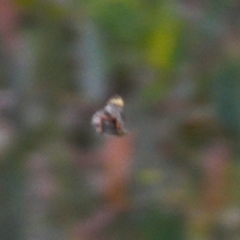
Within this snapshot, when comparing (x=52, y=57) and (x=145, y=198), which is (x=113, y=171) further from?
(x=52, y=57)

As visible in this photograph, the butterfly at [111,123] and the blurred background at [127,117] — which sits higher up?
the blurred background at [127,117]

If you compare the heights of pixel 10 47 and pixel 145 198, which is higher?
pixel 10 47

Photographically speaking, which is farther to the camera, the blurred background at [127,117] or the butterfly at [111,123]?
the blurred background at [127,117]

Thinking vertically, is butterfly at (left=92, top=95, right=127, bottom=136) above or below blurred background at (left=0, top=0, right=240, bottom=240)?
below

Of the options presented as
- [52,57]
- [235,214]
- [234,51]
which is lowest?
[235,214]

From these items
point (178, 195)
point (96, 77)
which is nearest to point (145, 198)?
point (178, 195)

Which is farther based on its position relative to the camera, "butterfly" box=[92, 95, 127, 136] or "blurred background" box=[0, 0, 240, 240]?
"blurred background" box=[0, 0, 240, 240]

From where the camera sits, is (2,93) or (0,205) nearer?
(0,205)
